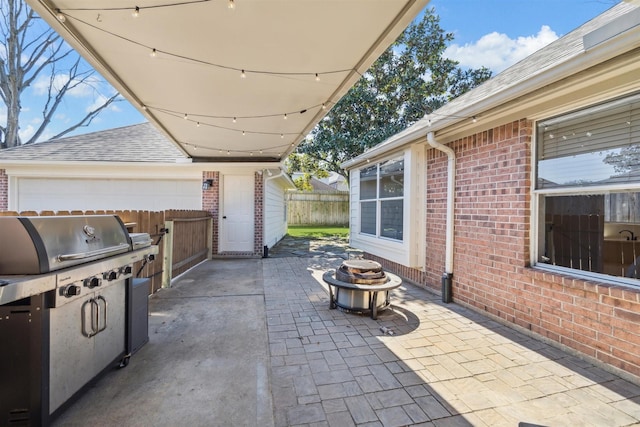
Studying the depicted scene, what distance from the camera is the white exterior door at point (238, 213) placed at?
9086mm

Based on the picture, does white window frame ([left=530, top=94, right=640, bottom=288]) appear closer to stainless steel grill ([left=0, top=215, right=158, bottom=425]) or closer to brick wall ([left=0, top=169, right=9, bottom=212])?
stainless steel grill ([left=0, top=215, right=158, bottom=425])

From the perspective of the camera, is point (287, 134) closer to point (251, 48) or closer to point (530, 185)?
point (251, 48)

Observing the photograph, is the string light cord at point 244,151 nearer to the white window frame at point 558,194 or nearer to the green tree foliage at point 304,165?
the white window frame at point 558,194

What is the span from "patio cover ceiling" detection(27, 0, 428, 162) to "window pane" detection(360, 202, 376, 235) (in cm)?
311

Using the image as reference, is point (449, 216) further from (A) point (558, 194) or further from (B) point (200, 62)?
(B) point (200, 62)

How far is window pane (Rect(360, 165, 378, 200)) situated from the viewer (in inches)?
285

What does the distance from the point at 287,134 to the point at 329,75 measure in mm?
2653

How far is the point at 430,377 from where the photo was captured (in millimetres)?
2668

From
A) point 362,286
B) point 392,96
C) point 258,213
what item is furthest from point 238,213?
point 392,96

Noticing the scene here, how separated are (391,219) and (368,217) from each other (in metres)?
1.27

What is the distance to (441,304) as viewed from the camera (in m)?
4.70

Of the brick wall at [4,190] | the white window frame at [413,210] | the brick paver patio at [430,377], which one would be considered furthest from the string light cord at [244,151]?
the brick wall at [4,190]

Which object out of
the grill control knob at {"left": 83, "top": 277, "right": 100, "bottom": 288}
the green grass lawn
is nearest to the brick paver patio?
the grill control knob at {"left": 83, "top": 277, "right": 100, "bottom": 288}

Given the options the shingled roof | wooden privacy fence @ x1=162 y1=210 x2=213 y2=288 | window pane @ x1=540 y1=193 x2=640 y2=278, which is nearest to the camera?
window pane @ x1=540 y1=193 x2=640 y2=278
